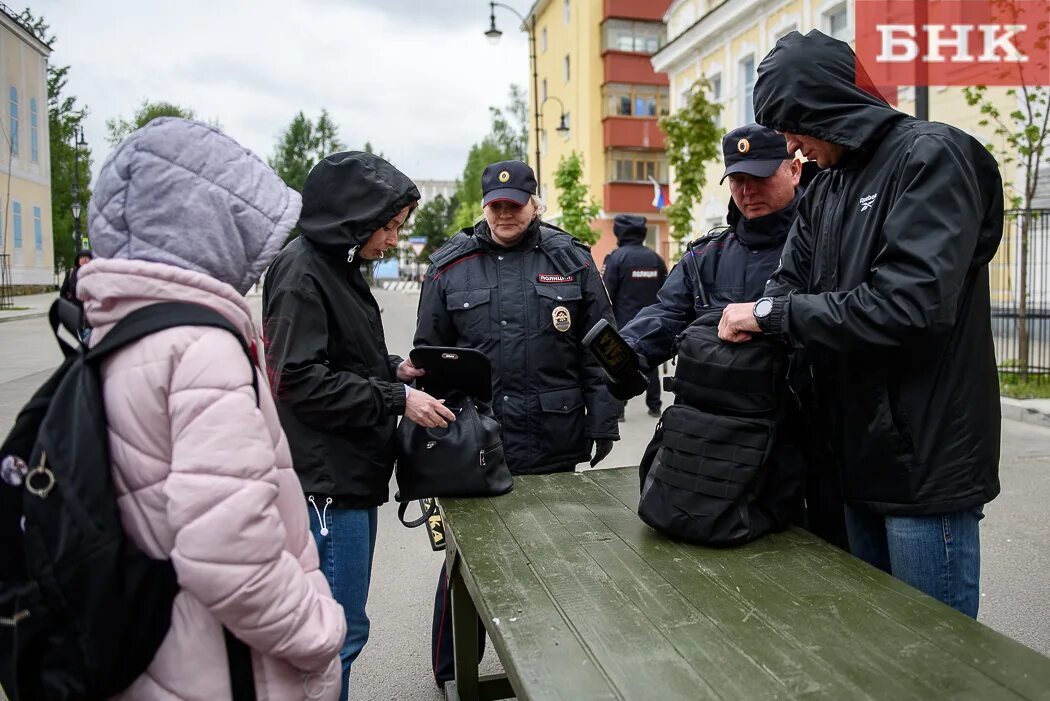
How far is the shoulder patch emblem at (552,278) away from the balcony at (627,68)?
35480mm

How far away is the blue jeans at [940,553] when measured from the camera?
7.46 ft

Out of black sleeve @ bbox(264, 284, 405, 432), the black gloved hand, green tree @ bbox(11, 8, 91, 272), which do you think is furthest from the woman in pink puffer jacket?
green tree @ bbox(11, 8, 91, 272)

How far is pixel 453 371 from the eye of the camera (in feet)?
10.2

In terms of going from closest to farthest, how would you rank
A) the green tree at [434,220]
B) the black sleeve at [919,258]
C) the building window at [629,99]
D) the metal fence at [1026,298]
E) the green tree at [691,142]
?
the black sleeve at [919,258], the metal fence at [1026,298], the green tree at [691,142], the building window at [629,99], the green tree at [434,220]

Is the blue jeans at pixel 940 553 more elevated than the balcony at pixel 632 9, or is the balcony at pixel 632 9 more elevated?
the balcony at pixel 632 9

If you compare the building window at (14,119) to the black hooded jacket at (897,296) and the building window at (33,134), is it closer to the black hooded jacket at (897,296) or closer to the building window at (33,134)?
the building window at (33,134)

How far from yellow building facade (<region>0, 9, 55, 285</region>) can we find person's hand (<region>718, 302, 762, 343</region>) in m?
33.9

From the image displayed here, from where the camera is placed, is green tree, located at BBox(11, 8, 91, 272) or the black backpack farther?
green tree, located at BBox(11, 8, 91, 272)

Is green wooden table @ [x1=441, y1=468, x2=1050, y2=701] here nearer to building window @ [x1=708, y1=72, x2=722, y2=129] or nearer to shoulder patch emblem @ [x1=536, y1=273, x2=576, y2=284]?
shoulder patch emblem @ [x1=536, y1=273, x2=576, y2=284]

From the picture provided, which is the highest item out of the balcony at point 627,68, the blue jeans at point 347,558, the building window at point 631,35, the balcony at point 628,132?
the building window at point 631,35

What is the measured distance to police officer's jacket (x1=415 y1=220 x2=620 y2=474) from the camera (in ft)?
11.9

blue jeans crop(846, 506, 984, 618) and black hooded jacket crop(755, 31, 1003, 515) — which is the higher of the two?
black hooded jacket crop(755, 31, 1003, 515)

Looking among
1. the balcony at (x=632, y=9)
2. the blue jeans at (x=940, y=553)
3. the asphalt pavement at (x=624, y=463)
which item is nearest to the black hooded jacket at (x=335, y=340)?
the asphalt pavement at (x=624, y=463)

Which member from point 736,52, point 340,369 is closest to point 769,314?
point 340,369
